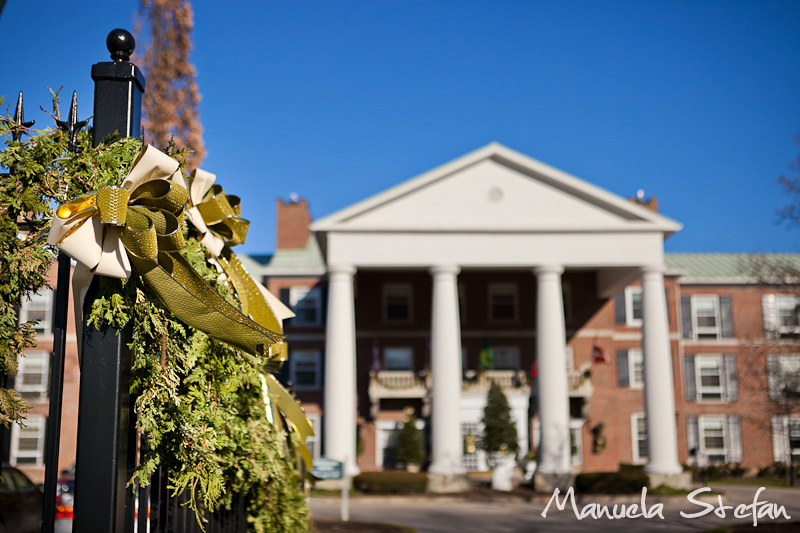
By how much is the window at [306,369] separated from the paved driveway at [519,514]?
10110 mm

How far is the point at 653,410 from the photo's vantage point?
2956 centimetres

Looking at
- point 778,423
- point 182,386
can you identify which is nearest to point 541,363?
point 778,423

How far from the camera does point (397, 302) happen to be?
122 feet

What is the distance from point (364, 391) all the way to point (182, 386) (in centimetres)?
3481

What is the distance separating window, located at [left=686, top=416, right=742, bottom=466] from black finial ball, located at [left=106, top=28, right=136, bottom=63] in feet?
133

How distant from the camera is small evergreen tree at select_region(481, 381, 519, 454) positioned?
3200 centimetres

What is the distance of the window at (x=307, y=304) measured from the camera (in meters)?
38.2

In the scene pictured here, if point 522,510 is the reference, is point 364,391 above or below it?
above

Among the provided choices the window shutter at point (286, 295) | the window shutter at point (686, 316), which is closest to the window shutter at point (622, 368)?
the window shutter at point (686, 316)

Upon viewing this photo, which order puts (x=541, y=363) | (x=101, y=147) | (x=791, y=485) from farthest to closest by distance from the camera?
(x=791, y=485) → (x=541, y=363) → (x=101, y=147)

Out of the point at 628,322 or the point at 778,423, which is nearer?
the point at 778,423

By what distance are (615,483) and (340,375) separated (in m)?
11.1

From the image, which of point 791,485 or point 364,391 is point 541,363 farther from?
point 791,485

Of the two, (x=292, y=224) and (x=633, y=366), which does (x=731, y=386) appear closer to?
(x=633, y=366)
